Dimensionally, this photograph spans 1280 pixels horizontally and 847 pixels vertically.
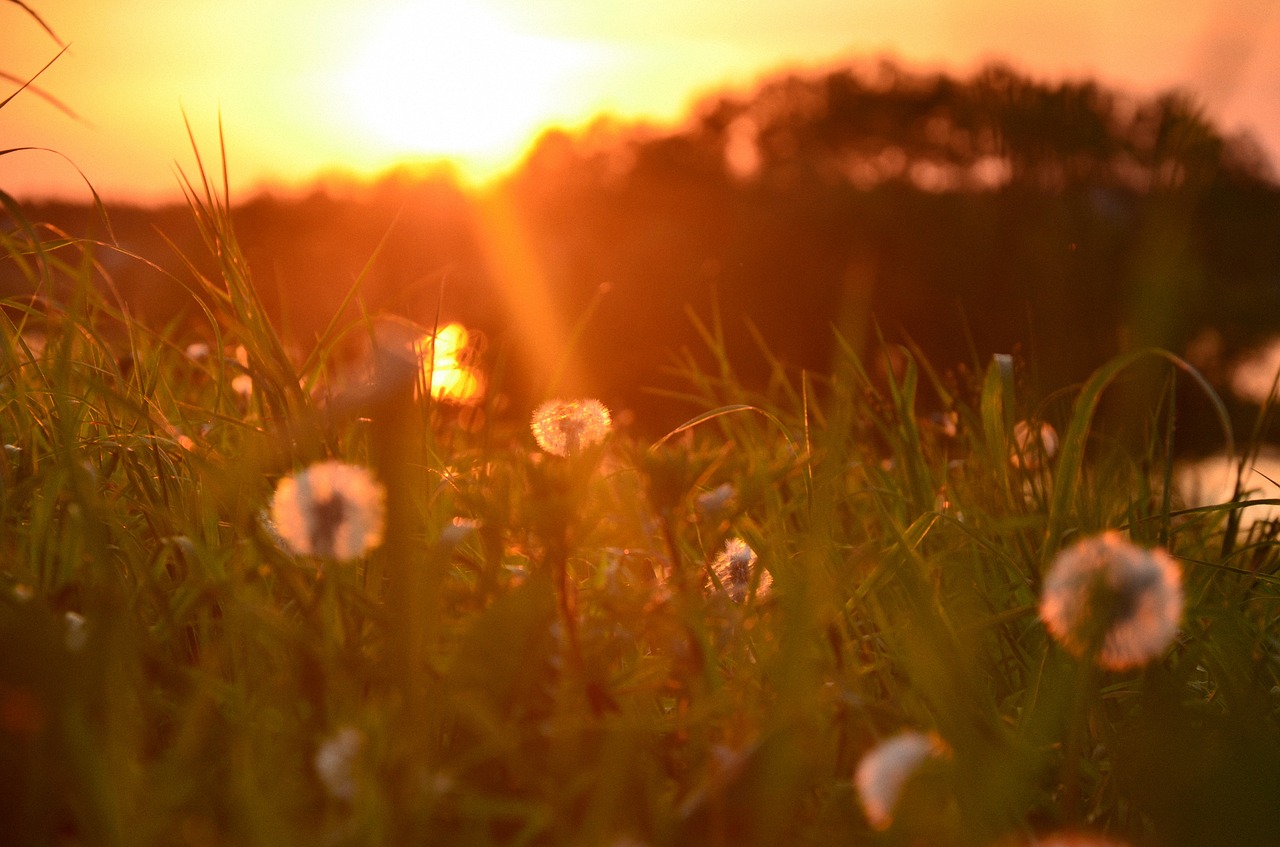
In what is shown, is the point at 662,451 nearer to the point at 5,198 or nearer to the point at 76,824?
the point at 76,824

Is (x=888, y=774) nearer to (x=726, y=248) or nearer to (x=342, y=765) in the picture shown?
(x=342, y=765)

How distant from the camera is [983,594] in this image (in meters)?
1.46

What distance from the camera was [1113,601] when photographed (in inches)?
31.0

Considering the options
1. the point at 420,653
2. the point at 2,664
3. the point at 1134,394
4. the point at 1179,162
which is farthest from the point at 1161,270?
the point at 2,664

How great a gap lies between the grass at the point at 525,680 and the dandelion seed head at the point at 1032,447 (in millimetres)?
288

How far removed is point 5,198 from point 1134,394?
2015mm

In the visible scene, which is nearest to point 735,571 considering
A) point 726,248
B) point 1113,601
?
point 1113,601

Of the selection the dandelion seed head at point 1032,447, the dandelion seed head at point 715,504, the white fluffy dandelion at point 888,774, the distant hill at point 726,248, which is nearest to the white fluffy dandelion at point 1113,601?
the white fluffy dandelion at point 888,774

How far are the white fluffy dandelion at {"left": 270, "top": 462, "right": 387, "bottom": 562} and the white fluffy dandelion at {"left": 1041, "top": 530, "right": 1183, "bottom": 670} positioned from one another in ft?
1.91

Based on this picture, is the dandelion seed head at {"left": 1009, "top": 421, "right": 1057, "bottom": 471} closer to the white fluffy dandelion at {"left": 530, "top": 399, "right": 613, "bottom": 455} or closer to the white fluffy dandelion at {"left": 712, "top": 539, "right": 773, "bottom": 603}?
the white fluffy dandelion at {"left": 712, "top": 539, "right": 773, "bottom": 603}

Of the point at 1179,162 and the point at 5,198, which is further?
the point at 1179,162

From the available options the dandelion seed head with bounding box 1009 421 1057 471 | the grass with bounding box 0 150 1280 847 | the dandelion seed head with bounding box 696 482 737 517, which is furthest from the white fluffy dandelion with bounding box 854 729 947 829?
the dandelion seed head with bounding box 1009 421 1057 471

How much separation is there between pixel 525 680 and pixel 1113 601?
19.9 inches

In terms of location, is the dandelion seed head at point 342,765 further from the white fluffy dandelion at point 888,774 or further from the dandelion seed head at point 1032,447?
the dandelion seed head at point 1032,447
